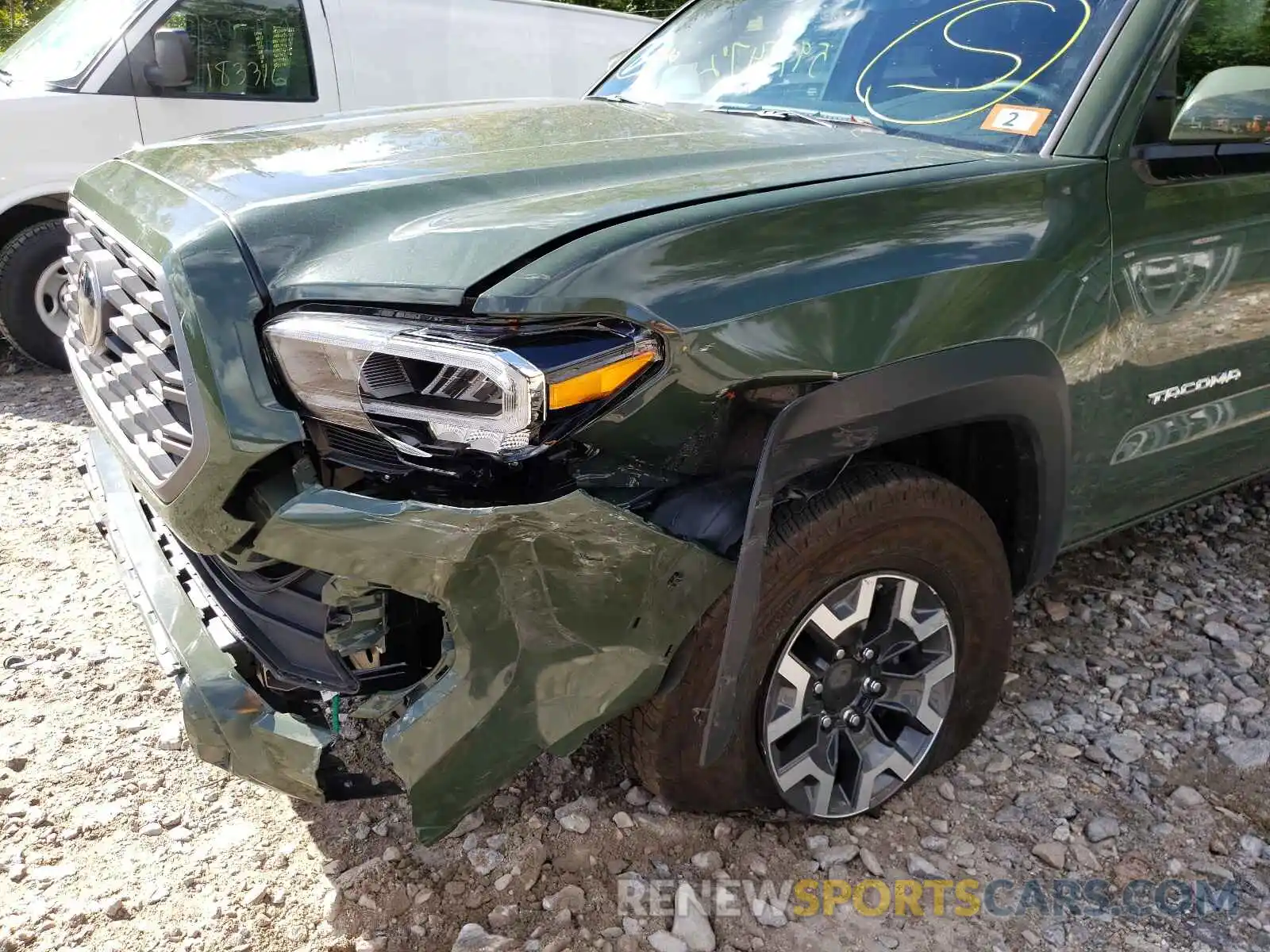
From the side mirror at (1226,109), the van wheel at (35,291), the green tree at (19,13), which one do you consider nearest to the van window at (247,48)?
the van wheel at (35,291)

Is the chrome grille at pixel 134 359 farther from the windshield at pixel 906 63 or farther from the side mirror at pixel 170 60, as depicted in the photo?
the side mirror at pixel 170 60

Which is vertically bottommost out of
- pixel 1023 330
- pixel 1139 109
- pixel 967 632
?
pixel 967 632

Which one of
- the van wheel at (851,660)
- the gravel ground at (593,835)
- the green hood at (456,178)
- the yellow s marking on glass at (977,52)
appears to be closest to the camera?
the green hood at (456,178)

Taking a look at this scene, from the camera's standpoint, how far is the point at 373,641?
174cm

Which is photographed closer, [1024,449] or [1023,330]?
[1023,330]

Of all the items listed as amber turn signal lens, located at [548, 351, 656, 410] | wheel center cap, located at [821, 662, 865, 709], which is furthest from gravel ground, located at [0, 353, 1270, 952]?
amber turn signal lens, located at [548, 351, 656, 410]

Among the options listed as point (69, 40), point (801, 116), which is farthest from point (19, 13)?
point (801, 116)

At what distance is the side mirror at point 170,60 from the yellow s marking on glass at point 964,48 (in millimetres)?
4046

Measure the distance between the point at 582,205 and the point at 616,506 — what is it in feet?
1.83

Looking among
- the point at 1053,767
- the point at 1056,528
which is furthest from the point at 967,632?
the point at 1053,767

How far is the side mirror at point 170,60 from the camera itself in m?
5.23

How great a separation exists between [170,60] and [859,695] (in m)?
4.92

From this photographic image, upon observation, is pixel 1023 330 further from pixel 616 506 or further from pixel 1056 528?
pixel 616 506

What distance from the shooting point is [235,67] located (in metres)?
5.66
